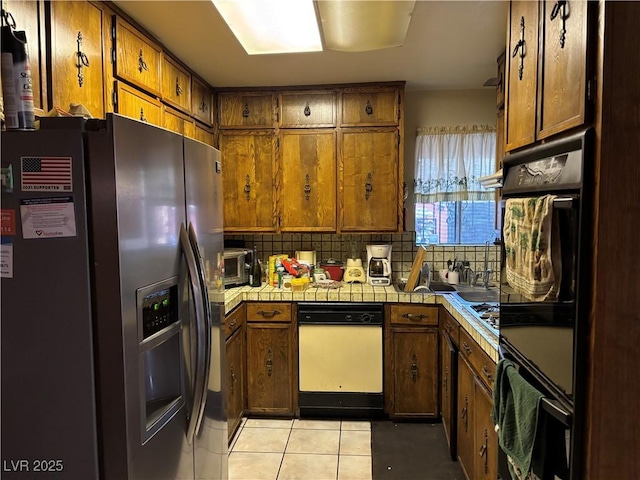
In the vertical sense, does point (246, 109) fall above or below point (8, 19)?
above

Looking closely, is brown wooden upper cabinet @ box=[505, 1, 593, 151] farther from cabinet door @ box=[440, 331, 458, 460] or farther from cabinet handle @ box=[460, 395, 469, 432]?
cabinet door @ box=[440, 331, 458, 460]

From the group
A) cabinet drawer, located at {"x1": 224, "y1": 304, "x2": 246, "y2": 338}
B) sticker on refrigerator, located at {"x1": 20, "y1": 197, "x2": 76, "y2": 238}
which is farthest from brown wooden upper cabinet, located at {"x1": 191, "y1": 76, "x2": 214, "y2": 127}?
sticker on refrigerator, located at {"x1": 20, "y1": 197, "x2": 76, "y2": 238}

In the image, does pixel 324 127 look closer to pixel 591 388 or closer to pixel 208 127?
pixel 208 127

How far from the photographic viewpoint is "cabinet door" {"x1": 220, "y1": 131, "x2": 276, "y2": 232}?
338 centimetres

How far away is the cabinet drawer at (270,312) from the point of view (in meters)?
3.11

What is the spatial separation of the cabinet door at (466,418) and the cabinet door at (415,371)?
1.99 ft

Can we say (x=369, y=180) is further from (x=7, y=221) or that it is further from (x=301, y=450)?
(x=7, y=221)

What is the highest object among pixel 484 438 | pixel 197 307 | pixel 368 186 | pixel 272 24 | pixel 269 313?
pixel 272 24

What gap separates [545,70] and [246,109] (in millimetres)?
2505

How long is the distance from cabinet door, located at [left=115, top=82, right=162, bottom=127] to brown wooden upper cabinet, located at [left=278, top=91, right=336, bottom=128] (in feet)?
3.67

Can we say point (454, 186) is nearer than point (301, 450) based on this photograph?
No

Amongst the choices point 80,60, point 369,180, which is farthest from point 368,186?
point 80,60

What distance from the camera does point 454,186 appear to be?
3.54 meters

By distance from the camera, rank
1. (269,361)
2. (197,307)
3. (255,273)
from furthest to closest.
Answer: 1. (255,273)
2. (269,361)
3. (197,307)
